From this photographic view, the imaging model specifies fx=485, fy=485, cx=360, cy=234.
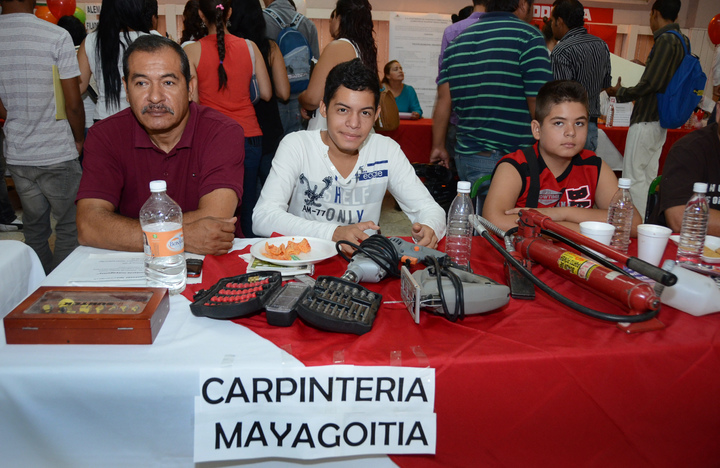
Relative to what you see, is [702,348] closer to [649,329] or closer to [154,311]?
[649,329]

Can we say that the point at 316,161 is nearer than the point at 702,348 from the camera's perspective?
No

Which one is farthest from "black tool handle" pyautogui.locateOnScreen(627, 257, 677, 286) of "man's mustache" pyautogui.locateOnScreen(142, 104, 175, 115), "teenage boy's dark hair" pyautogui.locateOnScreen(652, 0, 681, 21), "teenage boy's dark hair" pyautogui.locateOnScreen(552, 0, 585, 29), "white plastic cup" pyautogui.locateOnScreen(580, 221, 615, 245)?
"teenage boy's dark hair" pyautogui.locateOnScreen(652, 0, 681, 21)

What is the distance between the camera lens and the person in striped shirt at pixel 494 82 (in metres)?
2.40

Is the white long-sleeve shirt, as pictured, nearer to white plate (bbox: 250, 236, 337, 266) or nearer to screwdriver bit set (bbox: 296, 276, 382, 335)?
white plate (bbox: 250, 236, 337, 266)

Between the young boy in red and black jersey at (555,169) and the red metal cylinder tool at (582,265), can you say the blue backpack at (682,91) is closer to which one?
the young boy in red and black jersey at (555,169)

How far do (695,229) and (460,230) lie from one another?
2.24 feet

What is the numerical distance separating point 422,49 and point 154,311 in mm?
7106

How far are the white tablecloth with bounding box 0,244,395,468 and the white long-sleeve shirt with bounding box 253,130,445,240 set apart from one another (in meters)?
0.95

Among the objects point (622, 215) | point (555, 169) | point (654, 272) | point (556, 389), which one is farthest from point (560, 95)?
point (556, 389)

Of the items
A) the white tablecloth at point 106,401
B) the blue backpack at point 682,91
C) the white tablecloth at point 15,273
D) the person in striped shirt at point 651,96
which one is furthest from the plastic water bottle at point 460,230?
the blue backpack at point 682,91

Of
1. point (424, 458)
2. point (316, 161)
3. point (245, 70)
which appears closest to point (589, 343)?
point (424, 458)

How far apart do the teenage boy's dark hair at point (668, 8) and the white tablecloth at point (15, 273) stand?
4232 mm

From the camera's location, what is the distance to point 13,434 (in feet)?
2.93

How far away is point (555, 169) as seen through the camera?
1967 mm
